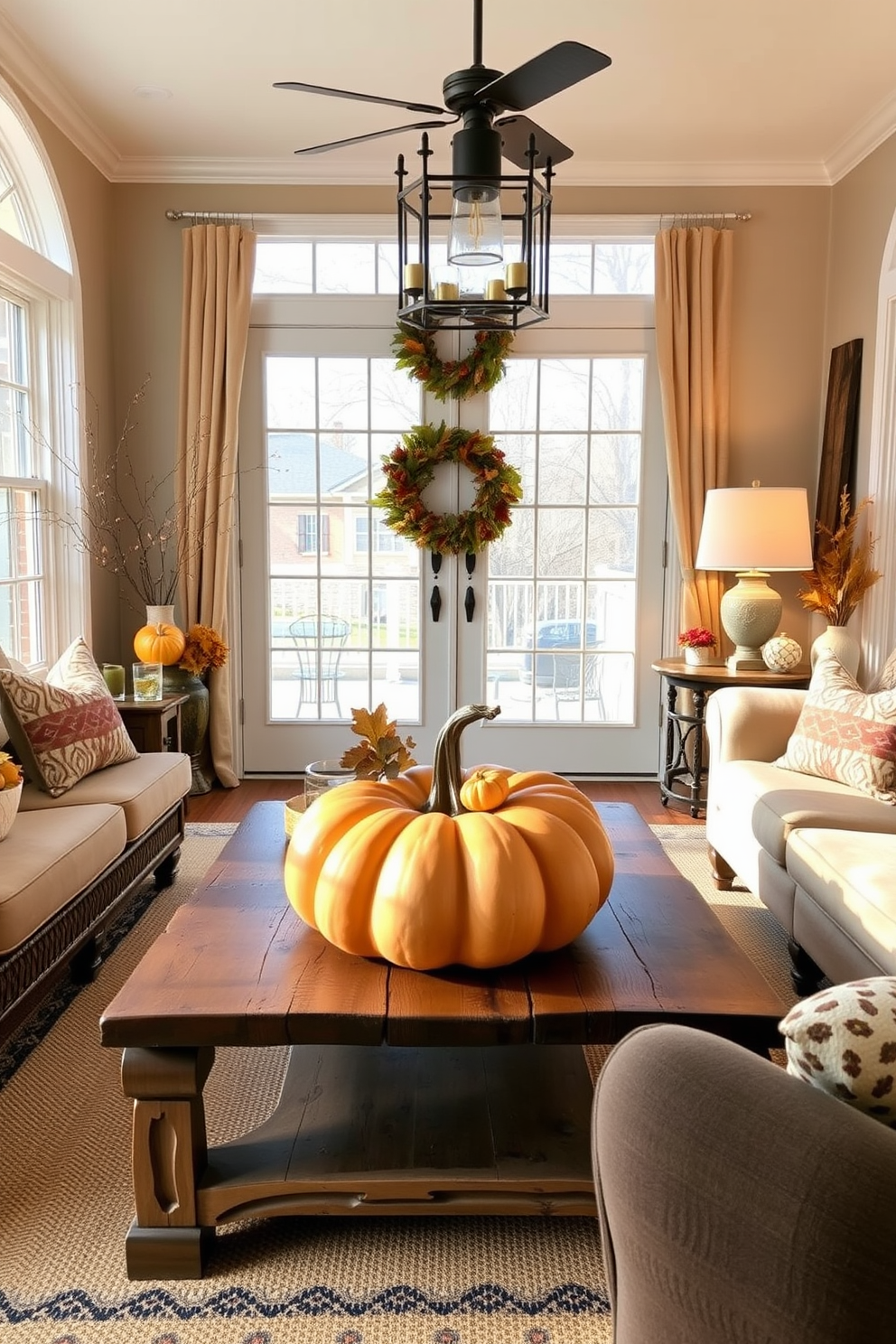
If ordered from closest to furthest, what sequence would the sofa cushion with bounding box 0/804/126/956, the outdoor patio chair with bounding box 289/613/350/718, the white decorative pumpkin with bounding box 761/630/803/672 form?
the sofa cushion with bounding box 0/804/126/956 → the white decorative pumpkin with bounding box 761/630/803/672 → the outdoor patio chair with bounding box 289/613/350/718

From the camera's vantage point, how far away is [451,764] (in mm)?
1846

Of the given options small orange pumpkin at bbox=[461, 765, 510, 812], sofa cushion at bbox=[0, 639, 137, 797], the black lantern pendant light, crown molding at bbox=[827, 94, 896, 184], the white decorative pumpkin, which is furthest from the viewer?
the white decorative pumpkin

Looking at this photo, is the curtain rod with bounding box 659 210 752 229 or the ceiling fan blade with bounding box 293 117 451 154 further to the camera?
the curtain rod with bounding box 659 210 752 229

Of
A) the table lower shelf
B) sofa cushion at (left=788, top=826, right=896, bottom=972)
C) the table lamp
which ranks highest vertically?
the table lamp

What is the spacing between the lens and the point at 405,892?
5.28 ft

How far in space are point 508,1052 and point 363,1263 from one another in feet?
1.68

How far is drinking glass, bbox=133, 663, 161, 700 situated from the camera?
400cm

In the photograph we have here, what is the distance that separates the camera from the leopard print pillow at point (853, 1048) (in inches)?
34.5

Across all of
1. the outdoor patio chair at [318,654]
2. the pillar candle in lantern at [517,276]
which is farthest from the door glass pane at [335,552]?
the pillar candle in lantern at [517,276]

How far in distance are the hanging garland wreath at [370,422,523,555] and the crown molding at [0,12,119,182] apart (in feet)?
6.11

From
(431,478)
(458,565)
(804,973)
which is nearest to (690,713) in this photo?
(458,565)

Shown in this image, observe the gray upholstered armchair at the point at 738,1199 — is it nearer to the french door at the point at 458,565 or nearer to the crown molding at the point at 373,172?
the french door at the point at 458,565

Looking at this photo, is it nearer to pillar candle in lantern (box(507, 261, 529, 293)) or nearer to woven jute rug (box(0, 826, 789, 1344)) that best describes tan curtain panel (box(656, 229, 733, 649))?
pillar candle in lantern (box(507, 261, 529, 293))

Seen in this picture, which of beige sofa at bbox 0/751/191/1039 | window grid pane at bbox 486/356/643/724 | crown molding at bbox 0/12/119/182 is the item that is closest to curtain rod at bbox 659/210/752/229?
window grid pane at bbox 486/356/643/724
